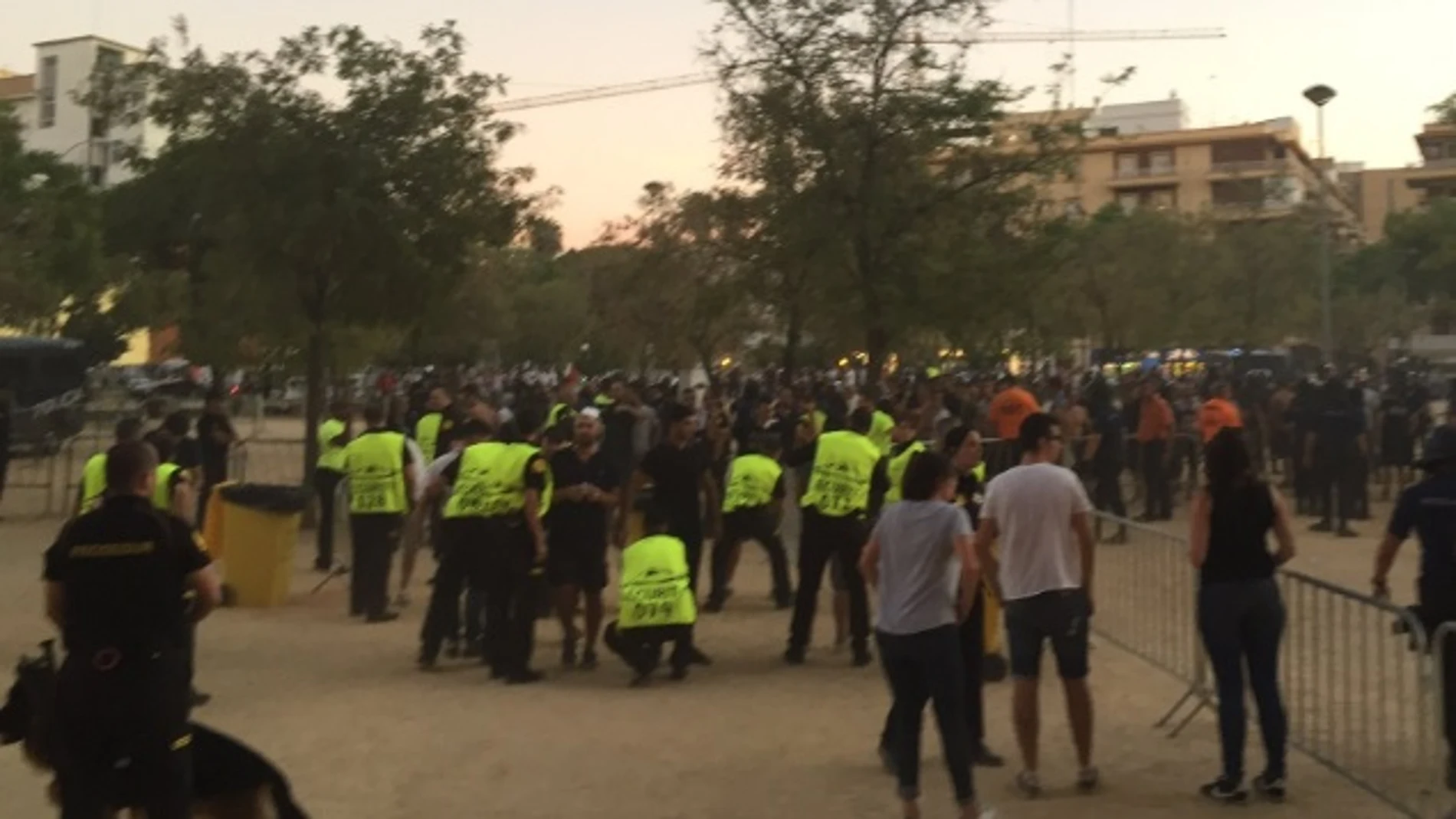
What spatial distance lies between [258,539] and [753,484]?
14.1 feet

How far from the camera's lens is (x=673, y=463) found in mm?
11430

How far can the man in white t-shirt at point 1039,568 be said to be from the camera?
23.0 feet

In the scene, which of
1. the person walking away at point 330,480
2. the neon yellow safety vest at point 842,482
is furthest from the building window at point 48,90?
the neon yellow safety vest at point 842,482

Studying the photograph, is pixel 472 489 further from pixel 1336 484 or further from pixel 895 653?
pixel 1336 484

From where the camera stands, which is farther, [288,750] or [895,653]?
[288,750]

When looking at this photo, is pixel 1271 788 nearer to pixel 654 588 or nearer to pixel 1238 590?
pixel 1238 590

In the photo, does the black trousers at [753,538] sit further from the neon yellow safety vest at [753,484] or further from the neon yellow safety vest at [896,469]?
the neon yellow safety vest at [896,469]

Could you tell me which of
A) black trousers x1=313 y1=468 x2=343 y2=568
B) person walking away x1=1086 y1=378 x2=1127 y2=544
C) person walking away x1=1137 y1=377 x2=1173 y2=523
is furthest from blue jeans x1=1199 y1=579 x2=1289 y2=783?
person walking away x1=1137 y1=377 x2=1173 y2=523

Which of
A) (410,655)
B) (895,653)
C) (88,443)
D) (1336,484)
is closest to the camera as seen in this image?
(895,653)

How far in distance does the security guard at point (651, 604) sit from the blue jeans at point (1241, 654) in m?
3.84

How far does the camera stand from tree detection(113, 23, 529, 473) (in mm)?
17188

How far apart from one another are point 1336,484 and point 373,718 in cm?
1331

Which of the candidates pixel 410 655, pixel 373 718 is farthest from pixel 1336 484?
pixel 373 718

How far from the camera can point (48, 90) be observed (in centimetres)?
7806
